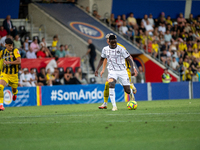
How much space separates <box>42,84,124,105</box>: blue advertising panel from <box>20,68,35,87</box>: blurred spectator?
1.03 m

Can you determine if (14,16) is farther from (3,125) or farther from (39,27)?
(3,125)

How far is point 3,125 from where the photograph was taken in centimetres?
808

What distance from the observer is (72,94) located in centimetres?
1902

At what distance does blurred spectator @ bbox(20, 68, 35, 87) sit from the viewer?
19.1m

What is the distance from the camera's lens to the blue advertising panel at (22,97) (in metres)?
17.8

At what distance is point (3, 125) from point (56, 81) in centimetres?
1170

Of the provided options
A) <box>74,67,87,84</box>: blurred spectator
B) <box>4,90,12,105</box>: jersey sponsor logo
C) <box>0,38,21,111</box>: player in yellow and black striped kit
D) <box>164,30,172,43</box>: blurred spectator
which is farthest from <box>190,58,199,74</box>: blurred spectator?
<box>0,38,21,111</box>: player in yellow and black striped kit

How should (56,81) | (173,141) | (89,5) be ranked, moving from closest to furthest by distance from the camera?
(173,141) < (56,81) < (89,5)

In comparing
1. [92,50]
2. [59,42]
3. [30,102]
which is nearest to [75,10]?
[59,42]

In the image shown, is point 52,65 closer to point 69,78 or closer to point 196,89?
point 69,78

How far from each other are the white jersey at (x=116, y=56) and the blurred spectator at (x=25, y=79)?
29.0ft

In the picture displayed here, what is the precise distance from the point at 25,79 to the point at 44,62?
1.92 m

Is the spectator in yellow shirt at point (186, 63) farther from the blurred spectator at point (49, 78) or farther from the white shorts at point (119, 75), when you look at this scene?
the white shorts at point (119, 75)

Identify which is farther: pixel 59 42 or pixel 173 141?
pixel 59 42
